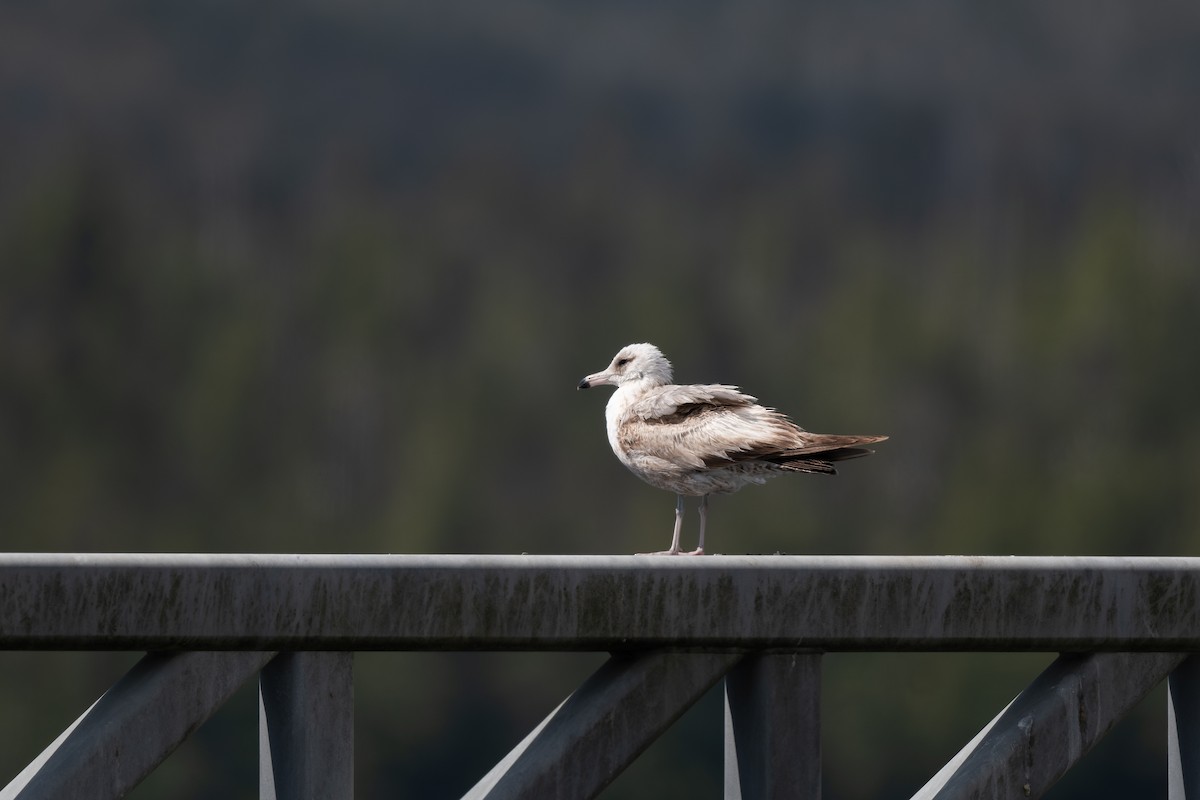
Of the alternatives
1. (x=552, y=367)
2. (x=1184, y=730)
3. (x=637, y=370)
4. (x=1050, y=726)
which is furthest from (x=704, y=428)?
(x=552, y=367)

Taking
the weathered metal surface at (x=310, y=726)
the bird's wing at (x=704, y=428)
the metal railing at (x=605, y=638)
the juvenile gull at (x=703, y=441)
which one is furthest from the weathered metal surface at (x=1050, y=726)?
the bird's wing at (x=704, y=428)

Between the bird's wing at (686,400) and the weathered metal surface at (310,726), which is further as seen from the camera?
the bird's wing at (686,400)

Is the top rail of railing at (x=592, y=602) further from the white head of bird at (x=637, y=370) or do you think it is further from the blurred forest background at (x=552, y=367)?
the blurred forest background at (x=552, y=367)

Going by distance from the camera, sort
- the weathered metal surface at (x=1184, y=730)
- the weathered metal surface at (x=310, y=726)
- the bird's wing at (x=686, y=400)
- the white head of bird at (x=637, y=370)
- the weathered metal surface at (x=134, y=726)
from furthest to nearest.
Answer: the white head of bird at (x=637, y=370) → the bird's wing at (x=686, y=400) → the weathered metal surface at (x=1184, y=730) → the weathered metal surface at (x=310, y=726) → the weathered metal surface at (x=134, y=726)

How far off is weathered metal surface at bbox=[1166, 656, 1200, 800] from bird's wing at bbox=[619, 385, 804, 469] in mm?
3091

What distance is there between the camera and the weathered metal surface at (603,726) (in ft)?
12.1

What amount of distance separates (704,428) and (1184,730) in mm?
3526

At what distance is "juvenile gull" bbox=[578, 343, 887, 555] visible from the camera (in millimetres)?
7305

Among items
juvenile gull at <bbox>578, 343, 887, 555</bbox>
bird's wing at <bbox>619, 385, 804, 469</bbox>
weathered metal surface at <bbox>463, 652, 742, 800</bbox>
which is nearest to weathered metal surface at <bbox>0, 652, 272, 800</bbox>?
weathered metal surface at <bbox>463, 652, 742, 800</bbox>

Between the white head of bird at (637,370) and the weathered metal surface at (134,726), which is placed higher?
the white head of bird at (637,370)

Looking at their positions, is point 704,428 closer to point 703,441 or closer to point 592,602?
point 703,441

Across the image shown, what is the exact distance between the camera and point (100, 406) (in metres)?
60.4

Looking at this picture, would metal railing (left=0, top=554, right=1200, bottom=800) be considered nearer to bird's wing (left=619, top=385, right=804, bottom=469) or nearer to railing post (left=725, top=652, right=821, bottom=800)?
railing post (left=725, top=652, right=821, bottom=800)

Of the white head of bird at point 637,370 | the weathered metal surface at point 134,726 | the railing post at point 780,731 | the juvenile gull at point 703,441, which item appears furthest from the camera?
the white head of bird at point 637,370
